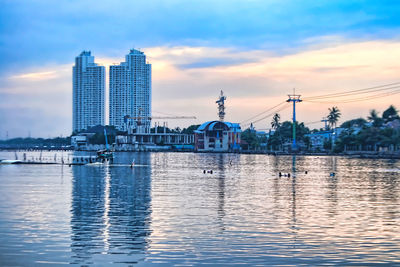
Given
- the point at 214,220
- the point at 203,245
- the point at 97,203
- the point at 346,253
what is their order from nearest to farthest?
the point at 346,253
the point at 203,245
the point at 214,220
the point at 97,203

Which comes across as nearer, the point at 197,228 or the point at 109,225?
the point at 197,228

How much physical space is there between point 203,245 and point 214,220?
7.94m

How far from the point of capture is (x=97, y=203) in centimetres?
4272

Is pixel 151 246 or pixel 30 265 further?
pixel 151 246

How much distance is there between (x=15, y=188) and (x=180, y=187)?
55.3 feet

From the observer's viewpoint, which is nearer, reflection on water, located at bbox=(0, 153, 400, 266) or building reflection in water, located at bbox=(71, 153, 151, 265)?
reflection on water, located at bbox=(0, 153, 400, 266)

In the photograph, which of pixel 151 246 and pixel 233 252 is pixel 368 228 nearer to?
pixel 233 252

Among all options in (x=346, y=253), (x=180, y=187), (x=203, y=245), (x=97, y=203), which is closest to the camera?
(x=346, y=253)

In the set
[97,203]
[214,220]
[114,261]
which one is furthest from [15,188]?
→ [114,261]

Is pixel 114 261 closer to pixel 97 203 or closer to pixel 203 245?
pixel 203 245

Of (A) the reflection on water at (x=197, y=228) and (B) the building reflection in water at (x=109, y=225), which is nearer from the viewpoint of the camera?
(A) the reflection on water at (x=197, y=228)

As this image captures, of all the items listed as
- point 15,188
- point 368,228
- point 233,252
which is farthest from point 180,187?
point 233,252

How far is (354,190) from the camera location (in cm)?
5722

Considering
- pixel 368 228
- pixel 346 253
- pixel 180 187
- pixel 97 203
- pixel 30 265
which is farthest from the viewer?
pixel 180 187
